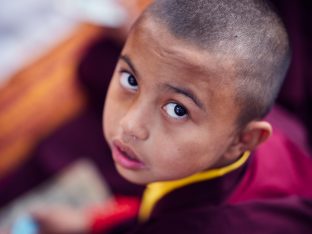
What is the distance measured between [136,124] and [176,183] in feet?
0.50

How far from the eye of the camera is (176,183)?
0.69 meters

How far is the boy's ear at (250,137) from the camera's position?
2.03 ft

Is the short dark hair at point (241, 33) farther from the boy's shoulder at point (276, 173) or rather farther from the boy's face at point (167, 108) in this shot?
the boy's shoulder at point (276, 173)

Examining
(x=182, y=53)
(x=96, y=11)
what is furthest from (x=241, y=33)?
(x=96, y=11)

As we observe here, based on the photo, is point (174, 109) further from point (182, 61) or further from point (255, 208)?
point (255, 208)

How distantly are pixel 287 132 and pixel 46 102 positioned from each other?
93 cm

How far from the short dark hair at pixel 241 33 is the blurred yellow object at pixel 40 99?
96 centimetres

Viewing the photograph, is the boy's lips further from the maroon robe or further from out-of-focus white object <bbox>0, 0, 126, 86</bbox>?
out-of-focus white object <bbox>0, 0, 126, 86</bbox>

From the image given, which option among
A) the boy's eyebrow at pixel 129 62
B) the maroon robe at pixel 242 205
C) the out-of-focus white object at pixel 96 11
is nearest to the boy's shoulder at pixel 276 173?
the maroon robe at pixel 242 205

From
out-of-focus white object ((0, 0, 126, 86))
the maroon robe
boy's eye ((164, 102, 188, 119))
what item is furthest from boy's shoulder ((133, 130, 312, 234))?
out-of-focus white object ((0, 0, 126, 86))

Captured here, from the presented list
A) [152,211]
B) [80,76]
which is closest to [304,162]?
[152,211]

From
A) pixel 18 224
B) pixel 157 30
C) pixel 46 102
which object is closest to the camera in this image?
pixel 157 30

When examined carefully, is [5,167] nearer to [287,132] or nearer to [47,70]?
[47,70]

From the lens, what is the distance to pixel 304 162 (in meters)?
0.79
